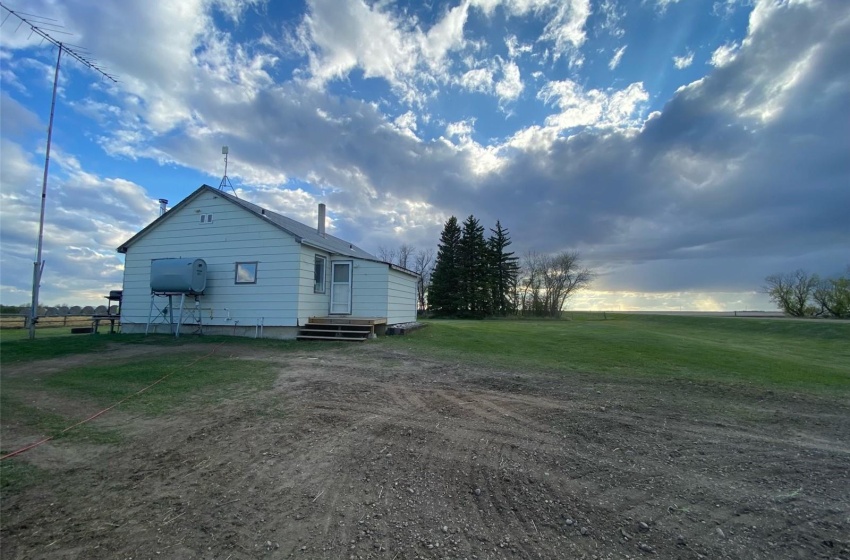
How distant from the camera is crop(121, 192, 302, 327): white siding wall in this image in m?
13.5

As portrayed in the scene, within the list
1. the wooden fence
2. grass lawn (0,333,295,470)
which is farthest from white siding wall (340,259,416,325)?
the wooden fence

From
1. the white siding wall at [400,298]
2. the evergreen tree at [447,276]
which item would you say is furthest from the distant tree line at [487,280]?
the white siding wall at [400,298]

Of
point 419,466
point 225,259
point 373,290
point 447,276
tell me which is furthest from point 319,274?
point 447,276

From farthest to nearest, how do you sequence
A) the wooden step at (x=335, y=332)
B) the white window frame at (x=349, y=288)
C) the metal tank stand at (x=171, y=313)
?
the white window frame at (x=349, y=288) < the metal tank stand at (x=171, y=313) < the wooden step at (x=335, y=332)

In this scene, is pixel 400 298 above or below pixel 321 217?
below

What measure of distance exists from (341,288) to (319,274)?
1.01 metres

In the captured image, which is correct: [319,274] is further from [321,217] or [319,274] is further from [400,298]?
[321,217]

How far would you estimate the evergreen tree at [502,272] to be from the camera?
4425cm

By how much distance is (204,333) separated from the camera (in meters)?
14.3

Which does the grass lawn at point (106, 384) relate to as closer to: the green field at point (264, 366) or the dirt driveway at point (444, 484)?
the green field at point (264, 366)

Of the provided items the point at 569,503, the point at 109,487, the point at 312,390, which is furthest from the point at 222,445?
the point at 569,503

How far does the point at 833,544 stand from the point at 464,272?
3911 cm

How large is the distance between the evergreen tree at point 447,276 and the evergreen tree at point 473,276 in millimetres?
576

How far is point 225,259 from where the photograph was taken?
14.4m
